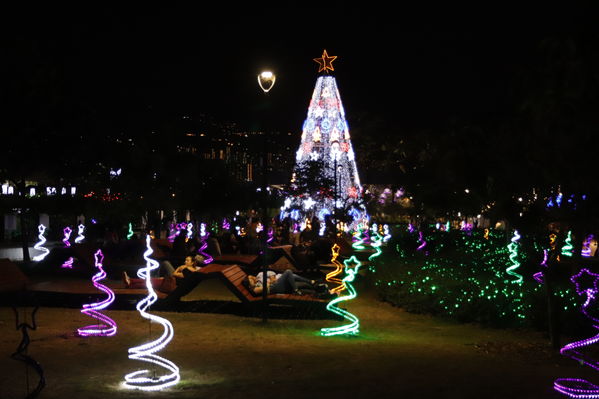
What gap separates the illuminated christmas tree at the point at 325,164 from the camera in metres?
42.7

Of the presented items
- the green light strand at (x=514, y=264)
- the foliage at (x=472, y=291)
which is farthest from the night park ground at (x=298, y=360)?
the green light strand at (x=514, y=264)

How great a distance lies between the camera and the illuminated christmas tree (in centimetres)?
4272

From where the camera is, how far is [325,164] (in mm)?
46781

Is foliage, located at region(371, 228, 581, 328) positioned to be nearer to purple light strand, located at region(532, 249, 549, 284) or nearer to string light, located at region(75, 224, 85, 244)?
purple light strand, located at region(532, 249, 549, 284)

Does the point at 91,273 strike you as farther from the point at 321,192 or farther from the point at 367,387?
the point at 321,192

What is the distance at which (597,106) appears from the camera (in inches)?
249

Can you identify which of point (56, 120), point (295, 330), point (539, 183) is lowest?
point (295, 330)

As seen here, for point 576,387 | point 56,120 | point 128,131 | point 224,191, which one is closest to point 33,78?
point 56,120

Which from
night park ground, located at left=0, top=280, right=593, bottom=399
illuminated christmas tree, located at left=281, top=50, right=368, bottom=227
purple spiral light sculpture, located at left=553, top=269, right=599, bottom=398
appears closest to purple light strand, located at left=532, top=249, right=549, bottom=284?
purple spiral light sculpture, located at left=553, top=269, right=599, bottom=398

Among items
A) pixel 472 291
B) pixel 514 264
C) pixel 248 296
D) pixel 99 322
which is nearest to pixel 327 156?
pixel 514 264

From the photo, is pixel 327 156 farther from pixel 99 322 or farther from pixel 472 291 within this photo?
pixel 99 322

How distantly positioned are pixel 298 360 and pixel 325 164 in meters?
37.3

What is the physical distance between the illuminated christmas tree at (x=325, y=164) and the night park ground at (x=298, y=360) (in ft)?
85.8

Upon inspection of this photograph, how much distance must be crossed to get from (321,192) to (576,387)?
40.7 m
